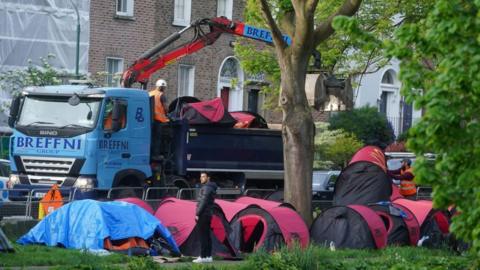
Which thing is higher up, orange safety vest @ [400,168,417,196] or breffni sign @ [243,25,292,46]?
breffni sign @ [243,25,292,46]

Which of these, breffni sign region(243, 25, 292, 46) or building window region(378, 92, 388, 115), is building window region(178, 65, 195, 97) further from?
breffni sign region(243, 25, 292, 46)

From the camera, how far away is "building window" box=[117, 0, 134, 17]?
38375 millimetres

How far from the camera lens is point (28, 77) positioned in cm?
3425

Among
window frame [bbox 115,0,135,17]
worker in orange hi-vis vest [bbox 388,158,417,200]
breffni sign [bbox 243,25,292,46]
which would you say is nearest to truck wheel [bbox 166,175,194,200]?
breffni sign [bbox 243,25,292,46]

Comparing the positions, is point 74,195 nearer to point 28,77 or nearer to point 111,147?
point 111,147

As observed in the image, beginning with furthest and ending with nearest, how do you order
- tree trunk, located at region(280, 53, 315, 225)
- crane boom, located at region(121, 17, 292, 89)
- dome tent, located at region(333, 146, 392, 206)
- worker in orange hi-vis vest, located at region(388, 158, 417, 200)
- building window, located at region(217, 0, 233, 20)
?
building window, located at region(217, 0, 233, 20) → crane boom, located at region(121, 17, 292, 89) → worker in orange hi-vis vest, located at region(388, 158, 417, 200) → dome tent, located at region(333, 146, 392, 206) → tree trunk, located at region(280, 53, 315, 225)

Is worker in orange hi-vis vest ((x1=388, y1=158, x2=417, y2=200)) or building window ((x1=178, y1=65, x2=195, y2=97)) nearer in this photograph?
worker in orange hi-vis vest ((x1=388, y1=158, x2=417, y2=200))

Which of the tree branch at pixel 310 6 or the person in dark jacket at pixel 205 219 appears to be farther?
the tree branch at pixel 310 6

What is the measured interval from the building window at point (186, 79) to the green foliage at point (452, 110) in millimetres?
31671

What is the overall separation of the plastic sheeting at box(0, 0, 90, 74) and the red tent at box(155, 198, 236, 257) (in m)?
16.9

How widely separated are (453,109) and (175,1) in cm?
3177

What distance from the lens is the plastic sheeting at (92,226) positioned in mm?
18562

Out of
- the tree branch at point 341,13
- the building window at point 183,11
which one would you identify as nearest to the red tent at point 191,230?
the tree branch at point 341,13

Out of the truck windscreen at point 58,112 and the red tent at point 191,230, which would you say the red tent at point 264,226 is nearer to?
the red tent at point 191,230
